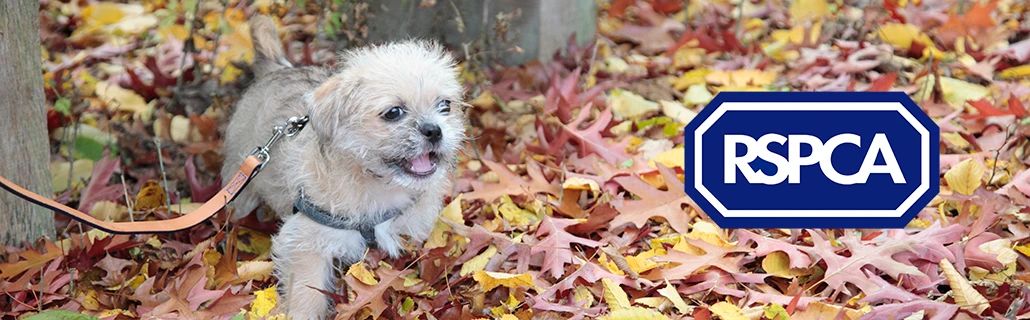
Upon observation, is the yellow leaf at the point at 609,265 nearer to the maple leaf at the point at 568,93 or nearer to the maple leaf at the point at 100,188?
the maple leaf at the point at 568,93

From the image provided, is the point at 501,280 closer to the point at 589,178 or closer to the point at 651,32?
the point at 589,178

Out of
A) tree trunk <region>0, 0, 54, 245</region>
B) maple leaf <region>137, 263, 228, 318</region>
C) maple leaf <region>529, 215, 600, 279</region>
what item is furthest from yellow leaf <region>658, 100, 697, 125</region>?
tree trunk <region>0, 0, 54, 245</region>

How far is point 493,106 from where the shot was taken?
5625 millimetres

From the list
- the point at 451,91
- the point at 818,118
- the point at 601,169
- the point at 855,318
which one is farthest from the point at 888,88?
the point at 451,91

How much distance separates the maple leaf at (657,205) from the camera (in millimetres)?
4258

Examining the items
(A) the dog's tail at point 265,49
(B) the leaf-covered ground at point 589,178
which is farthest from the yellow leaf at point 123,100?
(A) the dog's tail at point 265,49

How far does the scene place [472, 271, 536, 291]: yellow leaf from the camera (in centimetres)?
378

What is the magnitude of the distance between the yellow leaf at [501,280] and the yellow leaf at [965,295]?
135 centimetres

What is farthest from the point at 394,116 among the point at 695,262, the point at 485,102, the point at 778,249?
the point at 485,102

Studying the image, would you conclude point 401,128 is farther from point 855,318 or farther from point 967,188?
point 967,188

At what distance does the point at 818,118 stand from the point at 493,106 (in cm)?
173

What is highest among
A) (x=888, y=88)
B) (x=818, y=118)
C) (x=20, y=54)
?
(x=20, y=54)

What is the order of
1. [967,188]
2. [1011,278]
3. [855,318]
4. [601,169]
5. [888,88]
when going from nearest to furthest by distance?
[855,318]
[1011,278]
[967,188]
[601,169]
[888,88]

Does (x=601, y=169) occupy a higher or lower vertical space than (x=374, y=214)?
lower
